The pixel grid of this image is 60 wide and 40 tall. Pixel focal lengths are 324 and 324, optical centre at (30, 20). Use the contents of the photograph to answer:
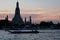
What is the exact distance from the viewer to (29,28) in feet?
649
